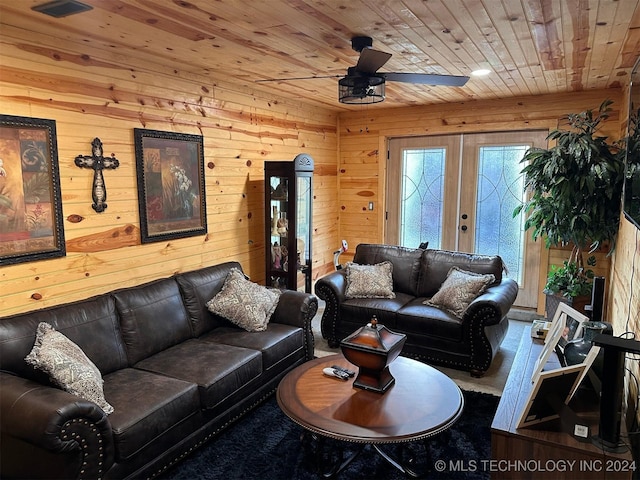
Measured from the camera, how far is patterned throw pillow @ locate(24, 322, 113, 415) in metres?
2.19

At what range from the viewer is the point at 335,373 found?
8.87 ft

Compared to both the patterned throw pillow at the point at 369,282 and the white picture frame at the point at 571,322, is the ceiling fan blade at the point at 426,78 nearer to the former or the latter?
the white picture frame at the point at 571,322

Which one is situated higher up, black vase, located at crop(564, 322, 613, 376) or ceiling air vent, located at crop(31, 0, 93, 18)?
ceiling air vent, located at crop(31, 0, 93, 18)

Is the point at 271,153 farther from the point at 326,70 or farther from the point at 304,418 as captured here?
the point at 304,418

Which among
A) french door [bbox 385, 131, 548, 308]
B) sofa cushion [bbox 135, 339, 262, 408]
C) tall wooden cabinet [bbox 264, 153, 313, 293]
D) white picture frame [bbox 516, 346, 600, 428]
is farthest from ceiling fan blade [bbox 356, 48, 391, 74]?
french door [bbox 385, 131, 548, 308]

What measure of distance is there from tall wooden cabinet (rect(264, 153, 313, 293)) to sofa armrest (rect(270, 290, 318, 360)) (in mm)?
740

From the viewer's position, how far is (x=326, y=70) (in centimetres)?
359

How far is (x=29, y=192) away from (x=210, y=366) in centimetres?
152

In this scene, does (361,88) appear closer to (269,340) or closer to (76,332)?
(269,340)

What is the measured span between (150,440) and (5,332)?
943mm

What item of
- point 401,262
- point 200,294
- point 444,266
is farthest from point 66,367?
point 444,266

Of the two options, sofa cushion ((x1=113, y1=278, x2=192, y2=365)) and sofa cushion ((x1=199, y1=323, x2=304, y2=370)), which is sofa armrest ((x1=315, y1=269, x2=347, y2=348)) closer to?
sofa cushion ((x1=199, y1=323, x2=304, y2=370))

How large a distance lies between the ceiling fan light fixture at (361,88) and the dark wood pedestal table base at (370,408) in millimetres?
1755

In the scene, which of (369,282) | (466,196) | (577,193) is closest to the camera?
(577,193)
